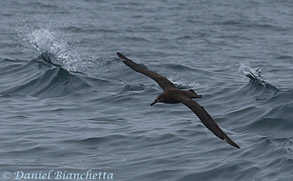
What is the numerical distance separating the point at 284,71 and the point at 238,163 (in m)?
7.34

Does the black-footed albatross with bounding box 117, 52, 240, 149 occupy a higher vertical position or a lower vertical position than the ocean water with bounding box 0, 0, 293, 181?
higher

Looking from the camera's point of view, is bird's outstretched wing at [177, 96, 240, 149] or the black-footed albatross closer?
bird's outstretched wing at [177, 96, 240, 149]

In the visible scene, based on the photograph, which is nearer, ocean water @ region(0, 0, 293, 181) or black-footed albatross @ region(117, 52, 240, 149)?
black-footed albatross @ region(117, 52, 240, 149)

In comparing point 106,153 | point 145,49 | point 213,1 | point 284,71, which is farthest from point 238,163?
point 213,1

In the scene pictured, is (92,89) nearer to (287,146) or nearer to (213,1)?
(287,146)

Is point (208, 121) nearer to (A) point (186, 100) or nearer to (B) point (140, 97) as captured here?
(A) point (186, 100)

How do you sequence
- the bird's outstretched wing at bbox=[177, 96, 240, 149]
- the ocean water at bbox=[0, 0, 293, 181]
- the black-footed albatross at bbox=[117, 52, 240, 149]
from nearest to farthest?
the bird's outstretched wing at bbox=[177, 96, 240, 149], the black-footed albatross at bbox=[117, 52, 240, 149], the ocean water at bbox=[0, 0, 293, 181]

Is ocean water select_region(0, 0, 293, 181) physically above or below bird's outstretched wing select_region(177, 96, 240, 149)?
below

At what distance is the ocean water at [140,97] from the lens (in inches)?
376

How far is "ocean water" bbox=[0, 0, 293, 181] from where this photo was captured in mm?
9562

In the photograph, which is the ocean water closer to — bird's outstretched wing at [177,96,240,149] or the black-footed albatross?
the black-footed albatross

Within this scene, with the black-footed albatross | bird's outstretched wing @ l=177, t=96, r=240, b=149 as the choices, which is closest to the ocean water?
the black-footed albatross

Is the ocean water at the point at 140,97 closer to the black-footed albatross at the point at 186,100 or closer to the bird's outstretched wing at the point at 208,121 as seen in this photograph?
the black-footed albatross at the point at 186,100

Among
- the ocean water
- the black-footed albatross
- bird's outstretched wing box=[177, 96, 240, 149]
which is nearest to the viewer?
bird's outstretched wing box=[177, 96, 240, 149]
